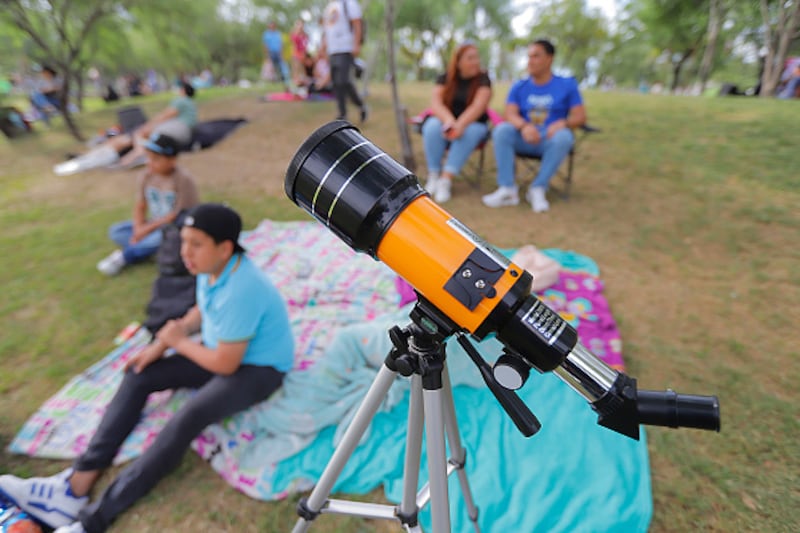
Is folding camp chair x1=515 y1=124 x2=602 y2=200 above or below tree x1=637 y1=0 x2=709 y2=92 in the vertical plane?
below

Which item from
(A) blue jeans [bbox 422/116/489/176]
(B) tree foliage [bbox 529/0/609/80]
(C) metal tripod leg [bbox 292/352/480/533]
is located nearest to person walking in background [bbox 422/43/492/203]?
(A) blue jeans [bbox 422/116/489/176]

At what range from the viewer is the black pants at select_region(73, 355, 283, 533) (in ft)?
6.53

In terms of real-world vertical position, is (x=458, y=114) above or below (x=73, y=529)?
above

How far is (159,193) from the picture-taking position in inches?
150

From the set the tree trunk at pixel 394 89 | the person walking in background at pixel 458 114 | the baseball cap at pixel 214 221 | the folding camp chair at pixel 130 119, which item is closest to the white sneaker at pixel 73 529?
the baseball cap at pixel 214 221

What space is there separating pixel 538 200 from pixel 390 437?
3467 millimetres

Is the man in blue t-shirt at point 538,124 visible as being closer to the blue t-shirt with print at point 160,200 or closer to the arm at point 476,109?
the arm at point 476,109

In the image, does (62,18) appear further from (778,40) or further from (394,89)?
(778,40)

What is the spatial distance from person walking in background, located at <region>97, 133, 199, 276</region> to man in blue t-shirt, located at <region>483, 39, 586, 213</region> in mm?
3315

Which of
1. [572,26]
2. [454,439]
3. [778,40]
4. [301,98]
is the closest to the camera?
[454,439]

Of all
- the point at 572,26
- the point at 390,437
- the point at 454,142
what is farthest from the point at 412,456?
the point at 572,26

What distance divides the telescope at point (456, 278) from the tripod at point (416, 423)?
77 mm

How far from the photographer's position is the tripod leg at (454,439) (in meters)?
1.28

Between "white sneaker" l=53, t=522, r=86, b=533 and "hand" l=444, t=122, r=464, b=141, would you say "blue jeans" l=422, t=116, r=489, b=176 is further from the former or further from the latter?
"white sneaker" l=53, t=522, r=86, b=533
